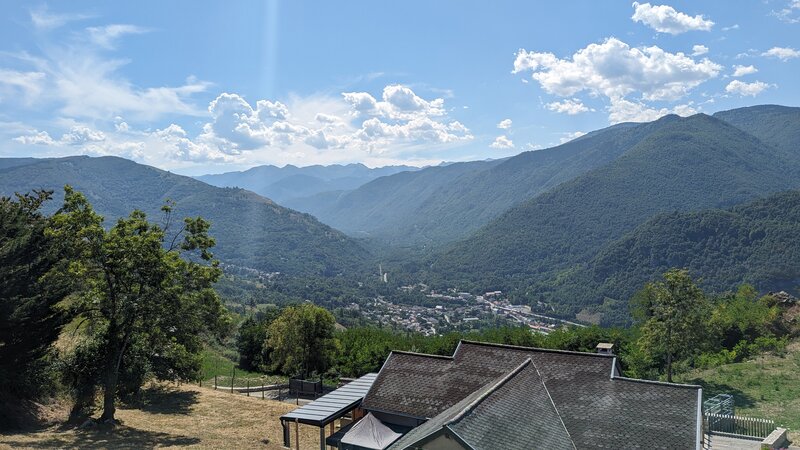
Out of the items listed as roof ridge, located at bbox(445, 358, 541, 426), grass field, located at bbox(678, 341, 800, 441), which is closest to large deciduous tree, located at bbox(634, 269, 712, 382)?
grass field, located at bbox(678, 341, 800, 441)

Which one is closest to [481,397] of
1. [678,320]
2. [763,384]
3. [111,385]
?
[111,385]

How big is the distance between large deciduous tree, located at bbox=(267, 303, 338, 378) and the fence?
22896 mm

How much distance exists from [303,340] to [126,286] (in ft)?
52.6

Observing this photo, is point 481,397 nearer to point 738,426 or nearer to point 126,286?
point 738,426

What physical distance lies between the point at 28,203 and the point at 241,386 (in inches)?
686

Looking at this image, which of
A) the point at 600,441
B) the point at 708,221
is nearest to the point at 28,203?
the point at 600,441

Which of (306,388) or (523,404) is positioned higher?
(523,404)

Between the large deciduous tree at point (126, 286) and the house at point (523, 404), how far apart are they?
8.62 metres

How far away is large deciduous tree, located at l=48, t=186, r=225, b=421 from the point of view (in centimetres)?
1989

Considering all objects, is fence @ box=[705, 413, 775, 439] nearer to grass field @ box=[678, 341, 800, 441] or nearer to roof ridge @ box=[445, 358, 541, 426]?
grass field @ box=[678, 341, 800, 441]

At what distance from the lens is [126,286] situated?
2055 centimetres

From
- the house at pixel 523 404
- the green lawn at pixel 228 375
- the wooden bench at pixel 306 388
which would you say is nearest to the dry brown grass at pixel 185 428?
the wooden bench at pixel 306 388

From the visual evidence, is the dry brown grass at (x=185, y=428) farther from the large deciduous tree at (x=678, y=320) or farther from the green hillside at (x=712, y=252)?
the green hillside at (x=712, y=252)

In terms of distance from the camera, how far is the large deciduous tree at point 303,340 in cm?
3484
